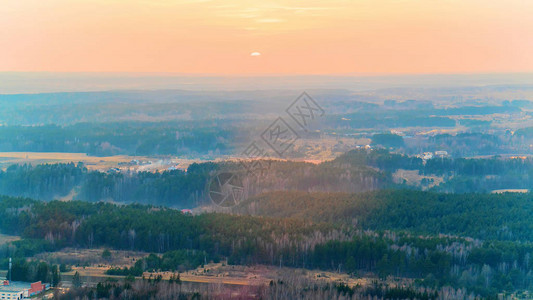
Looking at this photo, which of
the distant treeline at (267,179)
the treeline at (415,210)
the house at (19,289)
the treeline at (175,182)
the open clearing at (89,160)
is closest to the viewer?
the house at (19,289)

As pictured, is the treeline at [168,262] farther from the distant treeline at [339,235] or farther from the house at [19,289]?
the house at [19,289]

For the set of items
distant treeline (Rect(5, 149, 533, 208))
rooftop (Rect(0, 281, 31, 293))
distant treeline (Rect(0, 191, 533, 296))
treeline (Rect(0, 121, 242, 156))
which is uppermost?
treeline (Rect(0, 121, 242, 156))

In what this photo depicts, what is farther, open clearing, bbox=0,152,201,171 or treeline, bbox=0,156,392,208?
open clearing, bbox=0,152,201,171

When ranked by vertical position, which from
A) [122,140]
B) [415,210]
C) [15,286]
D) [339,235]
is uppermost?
[122,140]

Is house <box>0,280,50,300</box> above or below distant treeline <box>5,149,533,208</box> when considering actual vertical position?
below

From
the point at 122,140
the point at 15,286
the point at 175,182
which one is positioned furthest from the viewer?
the point at 122,140

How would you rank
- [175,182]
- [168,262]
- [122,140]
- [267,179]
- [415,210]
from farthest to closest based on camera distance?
[122,140] → [175,182] → [267,179] → [415,210] → [168,262]

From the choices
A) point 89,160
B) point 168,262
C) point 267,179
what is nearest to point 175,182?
point 267,179

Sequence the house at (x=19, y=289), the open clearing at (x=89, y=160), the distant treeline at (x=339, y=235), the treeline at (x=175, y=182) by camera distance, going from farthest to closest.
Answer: the open clearing at (x=89, y=160) → the treeline at (x=175, y=182) → the distant treeline at (x=339, y=235) → the house at (x=19, y=289)

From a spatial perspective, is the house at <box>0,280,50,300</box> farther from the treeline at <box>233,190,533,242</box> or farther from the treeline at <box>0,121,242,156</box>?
the treeline at <box>0,121,242,156</box>

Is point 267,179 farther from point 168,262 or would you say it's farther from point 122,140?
point 122,140

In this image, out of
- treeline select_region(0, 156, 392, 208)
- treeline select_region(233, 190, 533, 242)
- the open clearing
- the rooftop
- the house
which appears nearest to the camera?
the house

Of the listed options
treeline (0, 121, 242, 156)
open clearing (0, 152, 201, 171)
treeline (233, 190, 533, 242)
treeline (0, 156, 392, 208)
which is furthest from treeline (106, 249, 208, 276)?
treeline (0, 121, 242, 156)

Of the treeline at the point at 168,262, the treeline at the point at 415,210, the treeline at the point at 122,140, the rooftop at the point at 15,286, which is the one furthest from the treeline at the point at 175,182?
the rooftop at the point at 15,286
